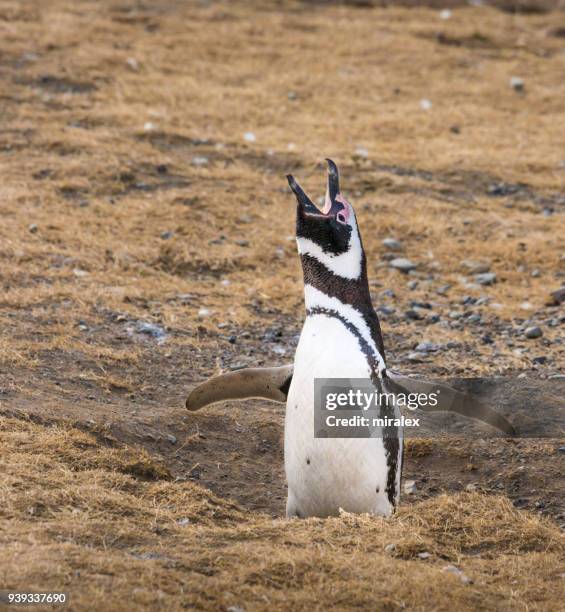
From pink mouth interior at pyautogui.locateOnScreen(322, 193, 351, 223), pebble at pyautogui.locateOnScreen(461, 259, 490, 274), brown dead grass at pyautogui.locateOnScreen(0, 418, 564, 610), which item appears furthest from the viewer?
pebble at pyautogui.locateOnScreen(461, 259, 490, 274)

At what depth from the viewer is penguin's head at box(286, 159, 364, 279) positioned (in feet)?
14.5

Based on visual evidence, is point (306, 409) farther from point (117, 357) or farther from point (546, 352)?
point (546, 352)

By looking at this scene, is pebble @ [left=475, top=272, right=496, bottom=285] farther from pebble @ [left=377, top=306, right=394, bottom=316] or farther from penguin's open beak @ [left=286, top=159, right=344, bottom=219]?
penguin's open beak @ [left=286, top=159, right=344, bottom=219]

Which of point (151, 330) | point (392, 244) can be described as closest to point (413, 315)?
point (392, 244)

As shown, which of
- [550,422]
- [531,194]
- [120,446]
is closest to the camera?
[120,446]

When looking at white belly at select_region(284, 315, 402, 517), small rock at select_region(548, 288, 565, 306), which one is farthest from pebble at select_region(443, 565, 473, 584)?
small rock at select_region(548, 288, 565, 306)

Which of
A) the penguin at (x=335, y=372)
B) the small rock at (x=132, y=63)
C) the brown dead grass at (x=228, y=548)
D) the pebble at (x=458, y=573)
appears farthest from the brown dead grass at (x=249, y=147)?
the pebble at (x=458, y=573)

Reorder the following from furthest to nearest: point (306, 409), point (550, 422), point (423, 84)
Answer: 1. point (423, 84)
2. point (550, 422)
3. point (306, 409)

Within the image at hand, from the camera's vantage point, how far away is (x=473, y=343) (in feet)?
21.5

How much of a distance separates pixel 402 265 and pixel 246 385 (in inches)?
123

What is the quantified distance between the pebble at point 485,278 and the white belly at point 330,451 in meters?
3.27

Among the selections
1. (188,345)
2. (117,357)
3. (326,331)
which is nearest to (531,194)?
(188,345)

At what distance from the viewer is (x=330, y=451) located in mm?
4348

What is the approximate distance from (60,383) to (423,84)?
23.7 feet
